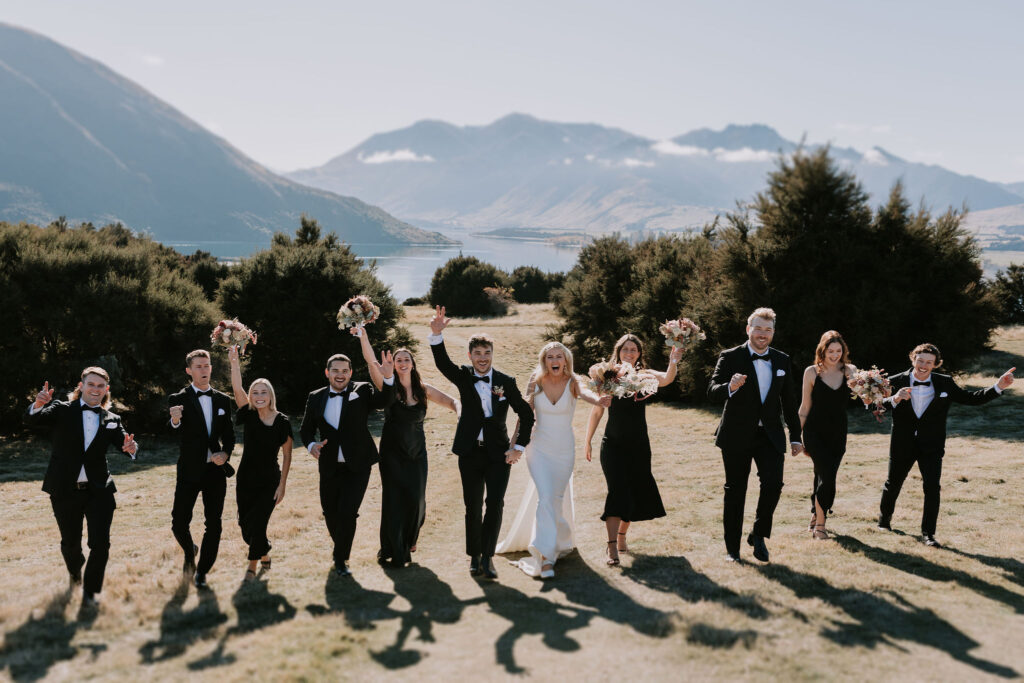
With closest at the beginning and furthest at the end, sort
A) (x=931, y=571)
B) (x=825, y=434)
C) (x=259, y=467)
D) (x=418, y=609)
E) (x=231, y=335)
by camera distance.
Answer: (x=418, y=609)
(x=931, y=571)
(x=259, y=467)
(x=231, y=335)
(x=825, y=434)

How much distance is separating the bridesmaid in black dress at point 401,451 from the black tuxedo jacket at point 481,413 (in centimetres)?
31

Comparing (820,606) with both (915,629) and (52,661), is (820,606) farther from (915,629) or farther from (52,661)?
(52,661)

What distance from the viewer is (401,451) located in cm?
781

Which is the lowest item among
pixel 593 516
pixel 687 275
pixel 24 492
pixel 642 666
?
pixel 24 492

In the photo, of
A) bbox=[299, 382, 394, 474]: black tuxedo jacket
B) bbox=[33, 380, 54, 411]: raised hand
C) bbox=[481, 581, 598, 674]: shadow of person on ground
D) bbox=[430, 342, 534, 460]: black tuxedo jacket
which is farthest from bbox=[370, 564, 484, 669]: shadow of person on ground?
bbox=[33, 380, 54, 411]: raised hand

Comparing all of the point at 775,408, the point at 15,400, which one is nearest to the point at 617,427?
the point at 775,408

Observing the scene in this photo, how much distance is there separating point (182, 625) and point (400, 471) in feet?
8.63

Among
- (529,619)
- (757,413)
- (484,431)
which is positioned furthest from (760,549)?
(484,431)

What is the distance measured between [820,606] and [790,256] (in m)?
19.7

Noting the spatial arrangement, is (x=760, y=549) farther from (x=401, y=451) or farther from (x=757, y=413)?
(x=401, y=451)

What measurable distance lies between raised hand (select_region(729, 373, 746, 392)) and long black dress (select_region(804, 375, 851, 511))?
71.4 inches

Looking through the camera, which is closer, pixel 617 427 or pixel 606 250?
pixel 617 427

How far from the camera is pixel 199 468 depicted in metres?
7.21

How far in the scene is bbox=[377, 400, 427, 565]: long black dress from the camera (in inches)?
307
